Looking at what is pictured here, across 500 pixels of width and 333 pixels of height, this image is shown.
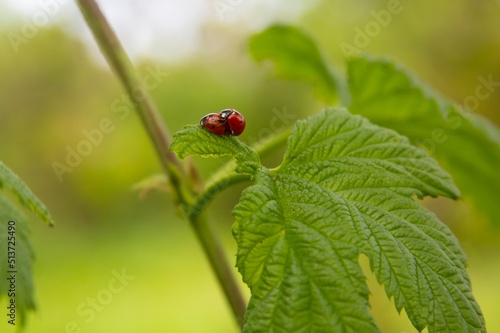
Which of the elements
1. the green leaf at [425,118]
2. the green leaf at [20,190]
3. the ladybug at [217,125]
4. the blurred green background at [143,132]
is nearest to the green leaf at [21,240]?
the green leaf at [20,190]

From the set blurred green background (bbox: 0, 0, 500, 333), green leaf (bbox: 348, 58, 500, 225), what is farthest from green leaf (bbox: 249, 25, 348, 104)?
blurred green background (bbox: 0, 0, 500, 333)

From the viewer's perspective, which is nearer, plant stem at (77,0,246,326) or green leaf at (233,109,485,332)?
green leaf at (233,109,485,332)

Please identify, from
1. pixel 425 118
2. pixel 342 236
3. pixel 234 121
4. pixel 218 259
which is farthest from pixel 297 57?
pixel 342 236

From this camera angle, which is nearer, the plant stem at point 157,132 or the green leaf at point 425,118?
the plant stem at point 157,132

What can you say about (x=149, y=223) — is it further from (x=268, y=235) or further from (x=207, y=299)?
(x=268, y=235)

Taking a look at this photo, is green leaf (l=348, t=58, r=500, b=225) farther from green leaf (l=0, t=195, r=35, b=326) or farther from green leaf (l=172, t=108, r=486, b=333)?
green leaf (l=0, t=195, r=35, b=326)

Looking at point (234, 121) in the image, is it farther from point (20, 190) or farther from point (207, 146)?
point (20, 190)

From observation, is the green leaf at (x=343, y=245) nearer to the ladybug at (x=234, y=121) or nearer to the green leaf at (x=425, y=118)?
the ladybug at (x=234, y=121)
